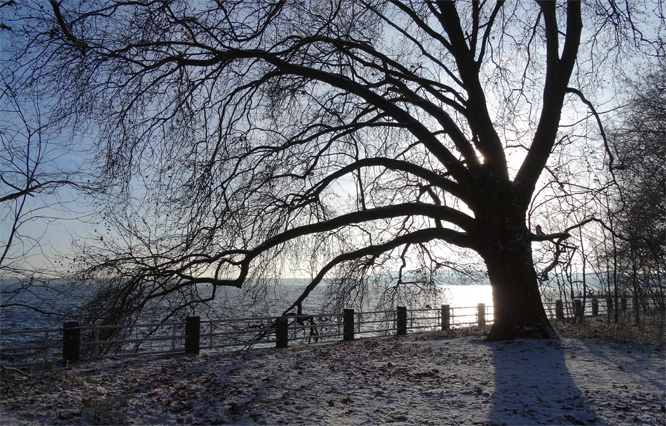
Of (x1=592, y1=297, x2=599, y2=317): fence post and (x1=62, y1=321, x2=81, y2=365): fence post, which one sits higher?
(x1=62, y1=321, x2=81, y2=365): fence post

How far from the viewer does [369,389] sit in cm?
855

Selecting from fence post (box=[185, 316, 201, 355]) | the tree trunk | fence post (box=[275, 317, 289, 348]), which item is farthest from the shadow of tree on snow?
fence post (box=[185, 316, 201, 355])

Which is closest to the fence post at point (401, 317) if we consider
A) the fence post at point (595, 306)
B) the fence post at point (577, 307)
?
the fence post at point (577, 307)

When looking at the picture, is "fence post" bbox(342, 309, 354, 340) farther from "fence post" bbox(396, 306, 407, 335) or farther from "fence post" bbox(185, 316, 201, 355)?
"fence post" bbox(185, 316, 201, 355)

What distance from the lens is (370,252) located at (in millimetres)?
14102

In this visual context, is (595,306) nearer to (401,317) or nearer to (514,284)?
(401,317)

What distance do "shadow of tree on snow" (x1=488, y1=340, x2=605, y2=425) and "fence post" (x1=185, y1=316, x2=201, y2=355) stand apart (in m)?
7.66

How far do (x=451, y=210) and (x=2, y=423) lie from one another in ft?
36.0

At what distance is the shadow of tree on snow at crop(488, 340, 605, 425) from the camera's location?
6.63m

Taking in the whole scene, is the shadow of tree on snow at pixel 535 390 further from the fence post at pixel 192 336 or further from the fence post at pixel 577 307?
the fence post at pixel 192 336

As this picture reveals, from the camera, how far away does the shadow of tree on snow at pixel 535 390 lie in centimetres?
663

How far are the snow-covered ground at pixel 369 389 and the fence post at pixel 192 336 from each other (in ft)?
2.83

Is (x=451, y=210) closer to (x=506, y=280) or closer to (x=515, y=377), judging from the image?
(x=506, y=280)

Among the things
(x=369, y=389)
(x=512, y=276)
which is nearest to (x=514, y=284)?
(x=512, y=276)
